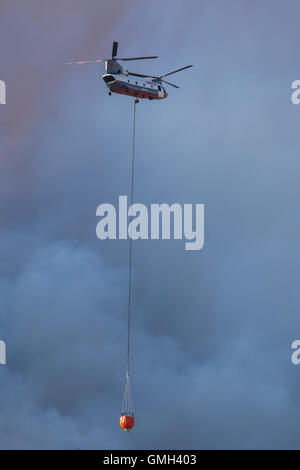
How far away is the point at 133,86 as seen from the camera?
447ft

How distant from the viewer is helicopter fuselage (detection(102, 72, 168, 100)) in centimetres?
13388

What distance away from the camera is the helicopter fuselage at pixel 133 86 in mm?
133875

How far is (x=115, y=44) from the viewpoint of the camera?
134m
